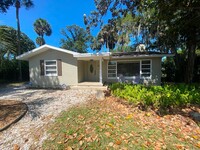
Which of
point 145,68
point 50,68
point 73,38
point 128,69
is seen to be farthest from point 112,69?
point 73,38

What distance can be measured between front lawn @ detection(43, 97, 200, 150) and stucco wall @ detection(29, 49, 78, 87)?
6375 millimetres

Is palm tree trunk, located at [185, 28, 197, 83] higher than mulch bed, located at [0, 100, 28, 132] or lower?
higher

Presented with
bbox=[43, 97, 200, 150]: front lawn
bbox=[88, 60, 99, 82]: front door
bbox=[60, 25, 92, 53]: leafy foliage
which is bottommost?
bbox=[43, 97, 200, 150]: front lawn

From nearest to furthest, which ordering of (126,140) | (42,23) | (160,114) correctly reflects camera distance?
(126,140) → (160,114) → (42,23)

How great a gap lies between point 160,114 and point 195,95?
1.95 metres

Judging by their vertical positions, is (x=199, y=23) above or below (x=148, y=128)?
above

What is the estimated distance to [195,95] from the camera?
5090 millimetres

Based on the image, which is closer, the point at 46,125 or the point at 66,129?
the point at 66,129

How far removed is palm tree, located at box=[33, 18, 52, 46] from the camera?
3103 cm

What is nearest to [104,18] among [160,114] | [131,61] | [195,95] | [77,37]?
[160,114]

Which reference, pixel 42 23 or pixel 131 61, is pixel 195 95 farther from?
pixel 42 23

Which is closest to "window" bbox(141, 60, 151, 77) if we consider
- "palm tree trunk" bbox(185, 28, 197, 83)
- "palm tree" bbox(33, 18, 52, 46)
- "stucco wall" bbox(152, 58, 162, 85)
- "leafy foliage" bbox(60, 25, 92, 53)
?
"stucco wall" bbox(152, 58, 162, 85)

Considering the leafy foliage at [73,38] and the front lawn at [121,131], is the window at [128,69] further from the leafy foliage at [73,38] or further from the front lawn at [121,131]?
the leafy foliage at [73,38]

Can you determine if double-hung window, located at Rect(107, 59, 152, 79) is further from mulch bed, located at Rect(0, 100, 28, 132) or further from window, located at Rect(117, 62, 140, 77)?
mulch bed, located at Rect(0, 100, 28, 132)
